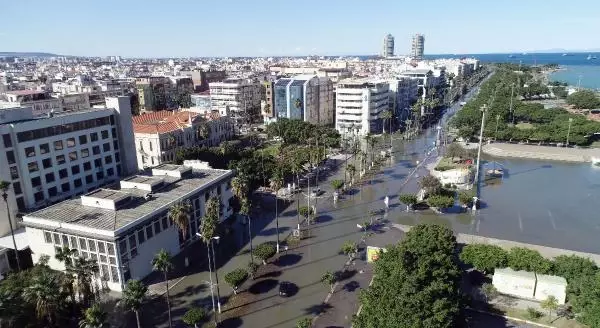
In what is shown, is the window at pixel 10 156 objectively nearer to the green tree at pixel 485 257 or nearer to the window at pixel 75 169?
the window at pixel 75 169

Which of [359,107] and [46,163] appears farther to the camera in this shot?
[359,107]

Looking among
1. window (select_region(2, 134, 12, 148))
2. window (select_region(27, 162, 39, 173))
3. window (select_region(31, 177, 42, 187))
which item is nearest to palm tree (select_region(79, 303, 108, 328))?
window (select_region(31, 177, 42, 187))

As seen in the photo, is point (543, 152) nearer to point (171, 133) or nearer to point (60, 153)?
point (171, 133)

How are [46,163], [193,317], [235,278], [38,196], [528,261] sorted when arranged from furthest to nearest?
[46,163] → [38,196] → [235,278] → [528,261] → [193,317]

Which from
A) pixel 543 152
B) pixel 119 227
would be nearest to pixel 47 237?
pixel 119 227

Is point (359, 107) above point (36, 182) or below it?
above

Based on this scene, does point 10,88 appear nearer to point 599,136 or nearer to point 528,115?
point 528,115

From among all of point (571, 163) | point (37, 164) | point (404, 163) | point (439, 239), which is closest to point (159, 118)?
point (37, 164)
